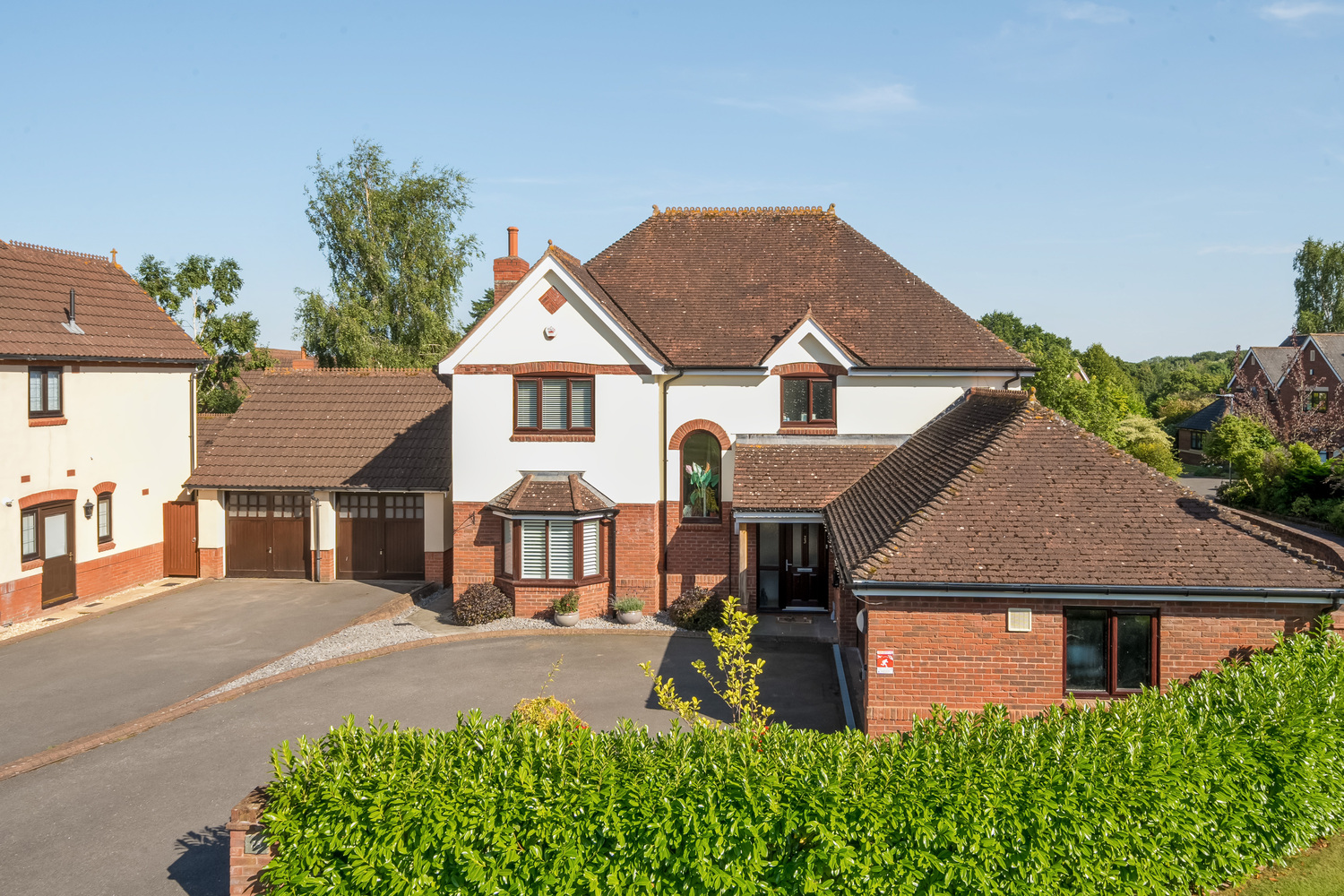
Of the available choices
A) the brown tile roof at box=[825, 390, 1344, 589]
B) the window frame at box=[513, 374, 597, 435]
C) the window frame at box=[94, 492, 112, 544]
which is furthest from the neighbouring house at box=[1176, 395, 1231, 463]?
the window frame at box=[94, 492, 112, 544]

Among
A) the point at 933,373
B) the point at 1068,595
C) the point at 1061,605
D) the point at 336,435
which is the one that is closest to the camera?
the point at 1068,595

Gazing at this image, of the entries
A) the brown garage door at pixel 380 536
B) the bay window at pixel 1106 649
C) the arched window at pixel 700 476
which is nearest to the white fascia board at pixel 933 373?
the arched window at pixel 700 476

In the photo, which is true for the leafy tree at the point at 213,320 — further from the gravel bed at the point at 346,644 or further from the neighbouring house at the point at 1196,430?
the neighbouring house at the point at 1196,430

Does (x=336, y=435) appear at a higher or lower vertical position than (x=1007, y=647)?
higher

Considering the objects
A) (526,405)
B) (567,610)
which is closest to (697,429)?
(526,405)

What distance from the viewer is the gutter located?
11023 millimetres

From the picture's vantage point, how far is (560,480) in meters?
20.3

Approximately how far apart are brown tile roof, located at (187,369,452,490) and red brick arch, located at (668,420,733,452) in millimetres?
6206

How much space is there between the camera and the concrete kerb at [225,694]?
12.4 m

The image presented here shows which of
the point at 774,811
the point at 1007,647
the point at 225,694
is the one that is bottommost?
the point at 225,694

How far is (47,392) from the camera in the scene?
19781 mm

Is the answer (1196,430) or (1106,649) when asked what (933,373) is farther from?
(1196,430)

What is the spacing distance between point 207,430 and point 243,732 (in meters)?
14.7

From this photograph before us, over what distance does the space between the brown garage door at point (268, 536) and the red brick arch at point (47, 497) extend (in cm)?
418
